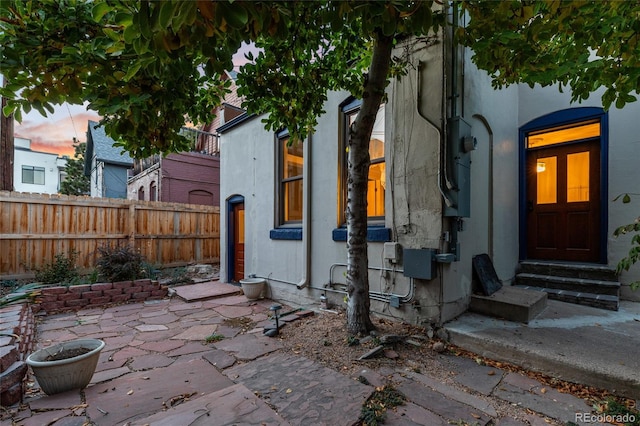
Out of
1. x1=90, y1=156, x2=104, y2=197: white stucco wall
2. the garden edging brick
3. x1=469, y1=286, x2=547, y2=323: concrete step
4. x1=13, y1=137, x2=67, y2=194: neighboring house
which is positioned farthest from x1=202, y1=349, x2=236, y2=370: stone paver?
x1=13, y1=137, x2=67, y2=194: neighboring house

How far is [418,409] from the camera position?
90.7 inches

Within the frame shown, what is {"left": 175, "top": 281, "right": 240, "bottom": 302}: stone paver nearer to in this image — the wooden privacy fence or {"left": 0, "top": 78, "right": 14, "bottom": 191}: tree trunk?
the wooden privacy fence

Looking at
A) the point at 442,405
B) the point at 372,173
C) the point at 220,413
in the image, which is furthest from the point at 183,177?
the point at 442,405

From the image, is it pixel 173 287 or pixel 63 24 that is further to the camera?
pixel 173 287

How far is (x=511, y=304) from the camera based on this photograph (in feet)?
12.5

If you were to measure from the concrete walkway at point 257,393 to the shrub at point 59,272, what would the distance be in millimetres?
3148

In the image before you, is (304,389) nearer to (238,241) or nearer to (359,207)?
(359,207)

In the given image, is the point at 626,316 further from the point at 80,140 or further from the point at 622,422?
the point at 80,140

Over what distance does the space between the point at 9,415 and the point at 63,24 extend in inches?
121

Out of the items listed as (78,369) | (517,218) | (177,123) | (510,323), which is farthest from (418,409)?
(517,218)

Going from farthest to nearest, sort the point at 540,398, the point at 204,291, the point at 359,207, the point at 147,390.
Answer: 1. the point at 204,291
2. the point at 359,207
3. the point at 147,390
4. the point at 540,398

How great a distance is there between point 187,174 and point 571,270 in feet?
44.8

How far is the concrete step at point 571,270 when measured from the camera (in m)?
4.64

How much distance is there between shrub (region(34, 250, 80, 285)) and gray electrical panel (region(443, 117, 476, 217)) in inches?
290
